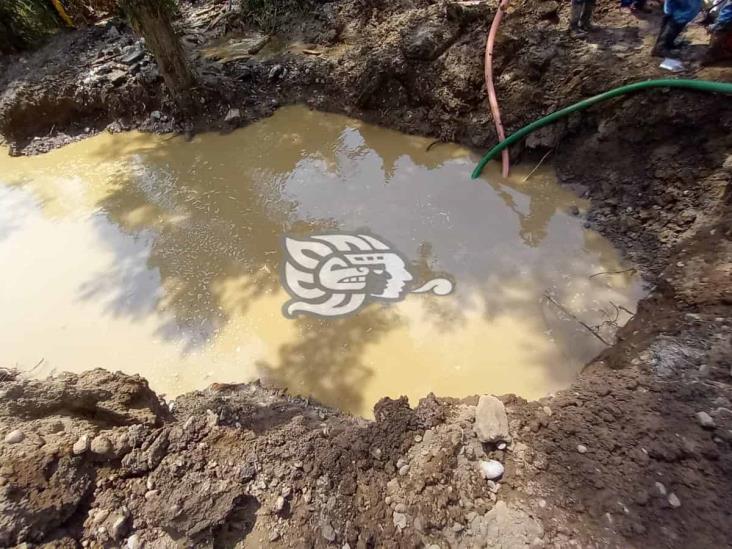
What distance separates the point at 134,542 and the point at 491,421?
1926 millimetres

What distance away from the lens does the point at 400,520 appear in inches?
81.3

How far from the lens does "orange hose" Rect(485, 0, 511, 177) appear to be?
4.52m

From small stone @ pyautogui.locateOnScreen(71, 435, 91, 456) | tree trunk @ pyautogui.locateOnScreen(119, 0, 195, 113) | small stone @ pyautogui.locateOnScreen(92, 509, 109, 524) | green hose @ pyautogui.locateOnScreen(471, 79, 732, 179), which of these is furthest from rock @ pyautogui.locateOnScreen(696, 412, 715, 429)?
tree trunk @ pyautogui.locateOnScreen(119, 0, 195, 113)

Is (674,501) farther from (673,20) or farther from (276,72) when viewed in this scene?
(276,72)

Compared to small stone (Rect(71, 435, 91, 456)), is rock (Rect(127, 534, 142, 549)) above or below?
below

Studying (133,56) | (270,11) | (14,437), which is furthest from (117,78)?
(14,437)

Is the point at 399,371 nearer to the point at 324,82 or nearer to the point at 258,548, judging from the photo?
the point at 258,548

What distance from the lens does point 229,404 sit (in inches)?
105

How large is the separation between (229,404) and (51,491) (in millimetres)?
985

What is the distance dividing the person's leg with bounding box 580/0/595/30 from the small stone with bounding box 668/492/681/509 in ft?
15.6

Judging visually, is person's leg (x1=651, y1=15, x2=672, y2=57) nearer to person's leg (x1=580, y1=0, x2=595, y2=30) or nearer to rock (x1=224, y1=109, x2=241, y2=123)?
person's leg (x1=580, y1=0, x2=595, y2=30)

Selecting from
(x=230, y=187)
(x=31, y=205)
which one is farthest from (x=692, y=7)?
(x=31, y=205)

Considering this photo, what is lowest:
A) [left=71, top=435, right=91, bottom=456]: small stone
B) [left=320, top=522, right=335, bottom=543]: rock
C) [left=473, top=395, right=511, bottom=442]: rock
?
[left=473, top=395, right=511, bottom=442]: rock

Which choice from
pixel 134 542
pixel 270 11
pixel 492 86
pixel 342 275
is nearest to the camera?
pixel 134 542
